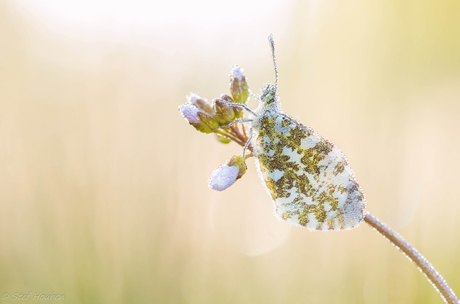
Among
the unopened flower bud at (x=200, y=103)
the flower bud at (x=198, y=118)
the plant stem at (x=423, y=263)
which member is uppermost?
the unopened flower bud at (x=200, y=103)

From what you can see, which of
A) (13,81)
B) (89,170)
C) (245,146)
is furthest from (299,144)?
(13,81)

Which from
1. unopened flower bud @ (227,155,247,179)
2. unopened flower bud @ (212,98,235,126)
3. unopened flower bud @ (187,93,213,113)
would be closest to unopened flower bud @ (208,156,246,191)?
unopened flower bud @ (227,155,247,179)

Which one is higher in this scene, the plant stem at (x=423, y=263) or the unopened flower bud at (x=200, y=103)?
the unopened flower bud at (x=200, y=103)

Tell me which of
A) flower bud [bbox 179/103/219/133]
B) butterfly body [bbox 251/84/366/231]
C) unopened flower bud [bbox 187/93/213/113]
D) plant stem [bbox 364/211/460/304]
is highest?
unopened flower bud [bbox 187/93/213/113]

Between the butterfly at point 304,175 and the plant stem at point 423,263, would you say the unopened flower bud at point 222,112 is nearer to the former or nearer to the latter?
the butterfly at point 304,175

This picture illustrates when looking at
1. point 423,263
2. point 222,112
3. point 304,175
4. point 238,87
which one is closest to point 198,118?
point 222,112

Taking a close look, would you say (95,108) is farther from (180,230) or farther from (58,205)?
(180,230)

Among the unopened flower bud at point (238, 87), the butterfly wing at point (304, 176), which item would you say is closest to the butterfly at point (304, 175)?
the butterfly wing at point (304, 176)

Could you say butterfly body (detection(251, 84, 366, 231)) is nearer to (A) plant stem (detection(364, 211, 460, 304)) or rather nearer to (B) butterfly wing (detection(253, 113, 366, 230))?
(B) butterfly wing (detection(253, 113, 366, 230))
